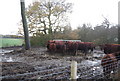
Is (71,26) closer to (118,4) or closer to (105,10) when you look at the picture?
(105,10)

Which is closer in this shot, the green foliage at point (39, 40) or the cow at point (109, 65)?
the cow at point (109, 65)

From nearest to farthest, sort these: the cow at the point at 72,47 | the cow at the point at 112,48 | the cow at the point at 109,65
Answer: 1. the cow at the point at 109,65
2. the cow at the point at 112,48
3. the cow at the point at 72,47

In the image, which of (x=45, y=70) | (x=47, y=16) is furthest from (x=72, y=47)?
(x=47, y=16)

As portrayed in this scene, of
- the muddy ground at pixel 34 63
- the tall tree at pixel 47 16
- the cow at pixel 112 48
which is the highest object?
the tall tree at pixel 47 16

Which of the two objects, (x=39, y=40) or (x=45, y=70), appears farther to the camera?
(x=39, y=40)

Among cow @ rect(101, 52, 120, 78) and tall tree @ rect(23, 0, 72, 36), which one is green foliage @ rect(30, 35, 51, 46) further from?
cow @ rect(101, 52, 120, 78)

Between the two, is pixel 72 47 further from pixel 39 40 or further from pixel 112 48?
pixel 39 40

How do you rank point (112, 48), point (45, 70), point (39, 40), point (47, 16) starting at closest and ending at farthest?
point (45, 70), point (112, 48), point (39, 40), point (47, 16)

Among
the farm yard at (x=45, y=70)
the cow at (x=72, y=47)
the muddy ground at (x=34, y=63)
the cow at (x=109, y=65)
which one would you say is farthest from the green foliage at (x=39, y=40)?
the cow at (x=109, y=65)

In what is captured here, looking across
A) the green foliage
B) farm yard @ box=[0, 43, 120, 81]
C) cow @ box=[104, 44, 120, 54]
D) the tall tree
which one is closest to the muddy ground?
farm yard @ box=[0, 43, 120, 81]

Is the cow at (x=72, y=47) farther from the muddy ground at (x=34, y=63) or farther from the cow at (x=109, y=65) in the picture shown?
the cow at (x=109, y=65)

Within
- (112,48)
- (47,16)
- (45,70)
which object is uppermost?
(47,16)

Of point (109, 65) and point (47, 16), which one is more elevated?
point (47, 16)

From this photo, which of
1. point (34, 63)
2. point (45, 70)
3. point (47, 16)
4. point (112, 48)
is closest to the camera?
point (45, 70)
